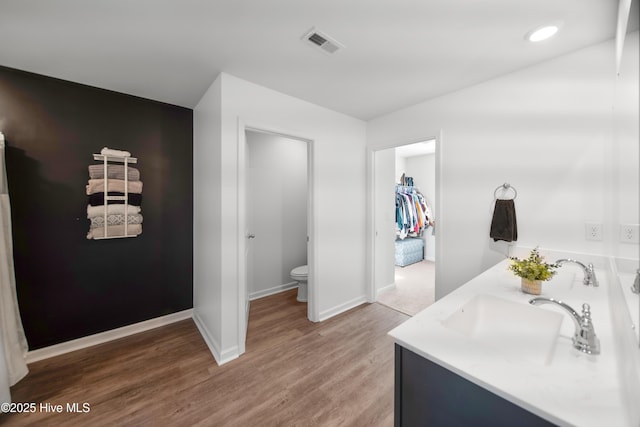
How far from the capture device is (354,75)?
2088 millimetres

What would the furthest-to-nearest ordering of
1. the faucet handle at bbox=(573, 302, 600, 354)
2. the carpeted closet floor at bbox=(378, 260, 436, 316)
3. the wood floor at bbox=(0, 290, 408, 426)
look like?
the carpeted closet floor at bbox=(378, 260, 436, 316)
the wood floor at bbox=(0, 290, 408, 426)
the faucet handle at bbox=(573, 302, 600, 354)

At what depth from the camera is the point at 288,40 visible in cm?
164

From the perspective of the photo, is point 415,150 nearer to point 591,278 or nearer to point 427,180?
point 427,180

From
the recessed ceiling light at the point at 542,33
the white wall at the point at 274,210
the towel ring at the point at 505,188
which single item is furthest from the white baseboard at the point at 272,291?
the recessed ceiling light at the point at 542,33

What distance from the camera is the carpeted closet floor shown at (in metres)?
3.11

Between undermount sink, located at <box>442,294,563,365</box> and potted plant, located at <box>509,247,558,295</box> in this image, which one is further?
potted plant, located at <box>509,247,558,295</box>

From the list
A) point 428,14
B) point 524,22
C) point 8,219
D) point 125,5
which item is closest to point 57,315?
point 8,219

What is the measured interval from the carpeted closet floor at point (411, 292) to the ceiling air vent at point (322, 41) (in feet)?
9.17

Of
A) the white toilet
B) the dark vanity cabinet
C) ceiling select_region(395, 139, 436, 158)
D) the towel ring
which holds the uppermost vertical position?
ceiling select_region(395, 139, 436, 158)

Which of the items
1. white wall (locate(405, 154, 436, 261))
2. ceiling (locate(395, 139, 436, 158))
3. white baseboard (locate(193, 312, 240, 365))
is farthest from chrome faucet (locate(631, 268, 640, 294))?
white wall (locate(405, 154, 436, 261))

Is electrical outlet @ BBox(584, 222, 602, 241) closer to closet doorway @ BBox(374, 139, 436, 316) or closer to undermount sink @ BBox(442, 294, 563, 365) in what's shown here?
undermount sink @ BBox(442, 294, 563, 365)

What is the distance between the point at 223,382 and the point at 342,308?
152 centimetres

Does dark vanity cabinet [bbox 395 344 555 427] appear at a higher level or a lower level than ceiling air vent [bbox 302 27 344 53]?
lower

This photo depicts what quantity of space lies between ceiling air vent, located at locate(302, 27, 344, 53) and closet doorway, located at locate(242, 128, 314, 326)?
164cm
